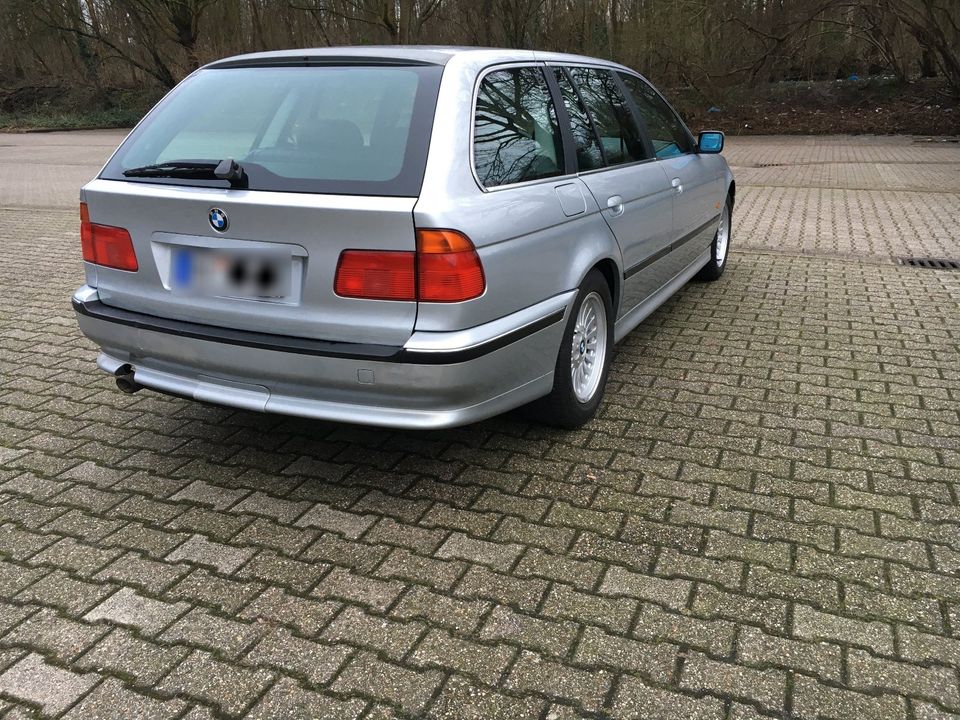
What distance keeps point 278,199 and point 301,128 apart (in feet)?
1.50

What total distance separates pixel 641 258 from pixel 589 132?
735mm

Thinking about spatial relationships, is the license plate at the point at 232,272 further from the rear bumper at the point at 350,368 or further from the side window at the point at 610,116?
the side window at the point at 610,116

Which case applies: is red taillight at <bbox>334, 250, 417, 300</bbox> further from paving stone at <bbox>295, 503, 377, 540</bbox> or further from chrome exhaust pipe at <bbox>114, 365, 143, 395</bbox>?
chrome exhaust pipe at <bbox>114, 365, 143, 395</bbox>

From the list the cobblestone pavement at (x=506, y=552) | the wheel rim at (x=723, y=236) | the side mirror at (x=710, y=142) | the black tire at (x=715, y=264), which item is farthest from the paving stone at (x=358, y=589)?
the wheel rim at (x=723, y=236)

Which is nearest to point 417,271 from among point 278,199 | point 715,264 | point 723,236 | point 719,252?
point 278,199

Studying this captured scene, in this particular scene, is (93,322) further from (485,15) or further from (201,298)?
(485,15)

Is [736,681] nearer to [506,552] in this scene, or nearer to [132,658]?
Answer: [506,552]

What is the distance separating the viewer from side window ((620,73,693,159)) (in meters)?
4.79

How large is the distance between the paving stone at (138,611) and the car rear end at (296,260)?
2.50 feet

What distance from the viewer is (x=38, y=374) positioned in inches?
182

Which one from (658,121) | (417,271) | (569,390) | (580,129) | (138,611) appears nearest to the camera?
(138,611)

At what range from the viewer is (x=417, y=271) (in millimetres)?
2760

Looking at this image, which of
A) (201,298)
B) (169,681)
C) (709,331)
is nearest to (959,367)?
(709,331)

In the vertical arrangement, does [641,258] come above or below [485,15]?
below
